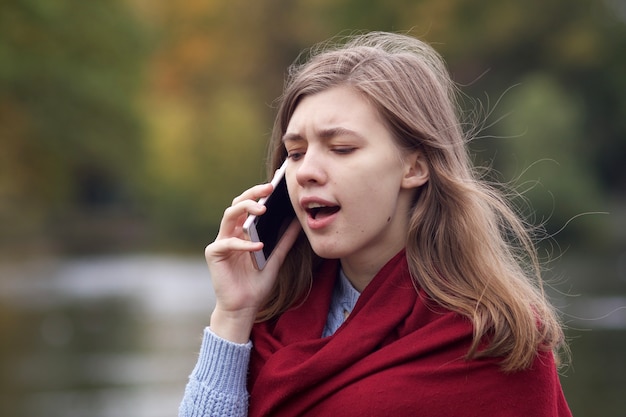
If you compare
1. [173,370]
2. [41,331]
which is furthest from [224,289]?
[41,331]

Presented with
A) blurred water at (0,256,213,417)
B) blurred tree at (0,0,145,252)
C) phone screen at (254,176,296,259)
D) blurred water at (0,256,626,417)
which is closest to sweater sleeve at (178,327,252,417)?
phone screen at (254,176,296,259)

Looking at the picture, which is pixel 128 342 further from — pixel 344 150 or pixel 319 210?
pixel 344 150

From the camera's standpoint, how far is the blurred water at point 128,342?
999cm

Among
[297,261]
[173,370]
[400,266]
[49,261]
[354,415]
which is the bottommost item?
[354,415]

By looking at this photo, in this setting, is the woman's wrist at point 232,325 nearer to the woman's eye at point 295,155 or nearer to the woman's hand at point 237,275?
the woman's hand at point 237,275

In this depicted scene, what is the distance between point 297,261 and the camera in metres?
3.08

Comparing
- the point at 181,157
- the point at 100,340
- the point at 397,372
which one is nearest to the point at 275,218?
the point at 397,372

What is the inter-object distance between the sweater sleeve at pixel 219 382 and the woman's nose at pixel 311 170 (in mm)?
470

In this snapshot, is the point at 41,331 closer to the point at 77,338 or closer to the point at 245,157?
the point at 77,338

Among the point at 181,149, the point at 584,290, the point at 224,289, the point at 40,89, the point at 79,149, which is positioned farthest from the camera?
the point at 181,149

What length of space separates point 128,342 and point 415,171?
37.2 feet

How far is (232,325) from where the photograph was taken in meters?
2.94

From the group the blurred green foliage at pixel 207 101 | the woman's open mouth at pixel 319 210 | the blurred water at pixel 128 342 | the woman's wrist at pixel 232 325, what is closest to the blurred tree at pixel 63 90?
the blurred green foliage at pixel 207 101

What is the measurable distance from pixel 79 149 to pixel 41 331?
39.2 ft
